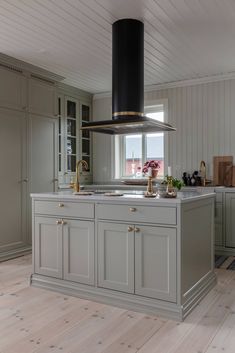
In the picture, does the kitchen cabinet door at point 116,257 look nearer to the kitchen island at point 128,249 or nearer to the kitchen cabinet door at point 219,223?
the kitchen island at point 128,249

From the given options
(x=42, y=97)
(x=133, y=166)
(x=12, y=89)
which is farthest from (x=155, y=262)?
(x=133, y=166)

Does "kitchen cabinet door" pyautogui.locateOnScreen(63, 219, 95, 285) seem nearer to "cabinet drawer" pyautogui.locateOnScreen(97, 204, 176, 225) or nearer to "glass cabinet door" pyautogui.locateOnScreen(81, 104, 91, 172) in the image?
"cabinet drawer" pyautogui.locateOnScreen(97, 204, 176, 225)

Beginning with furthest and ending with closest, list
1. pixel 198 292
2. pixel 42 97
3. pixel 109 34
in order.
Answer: pixel 42 97 < pixel 109 34 < pixel 198 292

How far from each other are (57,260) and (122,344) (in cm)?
116

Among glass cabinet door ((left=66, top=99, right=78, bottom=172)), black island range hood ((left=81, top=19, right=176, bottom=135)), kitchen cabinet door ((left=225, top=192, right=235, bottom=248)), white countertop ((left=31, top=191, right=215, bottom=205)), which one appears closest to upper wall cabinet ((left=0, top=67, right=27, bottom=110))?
glass cabinet door ((left=66, top=99, right=78, bottom=172))

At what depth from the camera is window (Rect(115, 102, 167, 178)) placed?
5.63 metres

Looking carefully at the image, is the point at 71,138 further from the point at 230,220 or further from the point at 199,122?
the point at 230,220

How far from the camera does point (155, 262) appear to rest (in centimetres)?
260

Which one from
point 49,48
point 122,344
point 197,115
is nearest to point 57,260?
point 122,344

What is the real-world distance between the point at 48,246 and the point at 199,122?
10.5 feet

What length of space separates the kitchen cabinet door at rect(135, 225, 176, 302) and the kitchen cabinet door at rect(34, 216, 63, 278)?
31.9 inches

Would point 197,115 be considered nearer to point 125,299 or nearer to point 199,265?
point 199,265

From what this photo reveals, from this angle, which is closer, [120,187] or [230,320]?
[230,320]

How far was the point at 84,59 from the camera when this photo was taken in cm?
436
